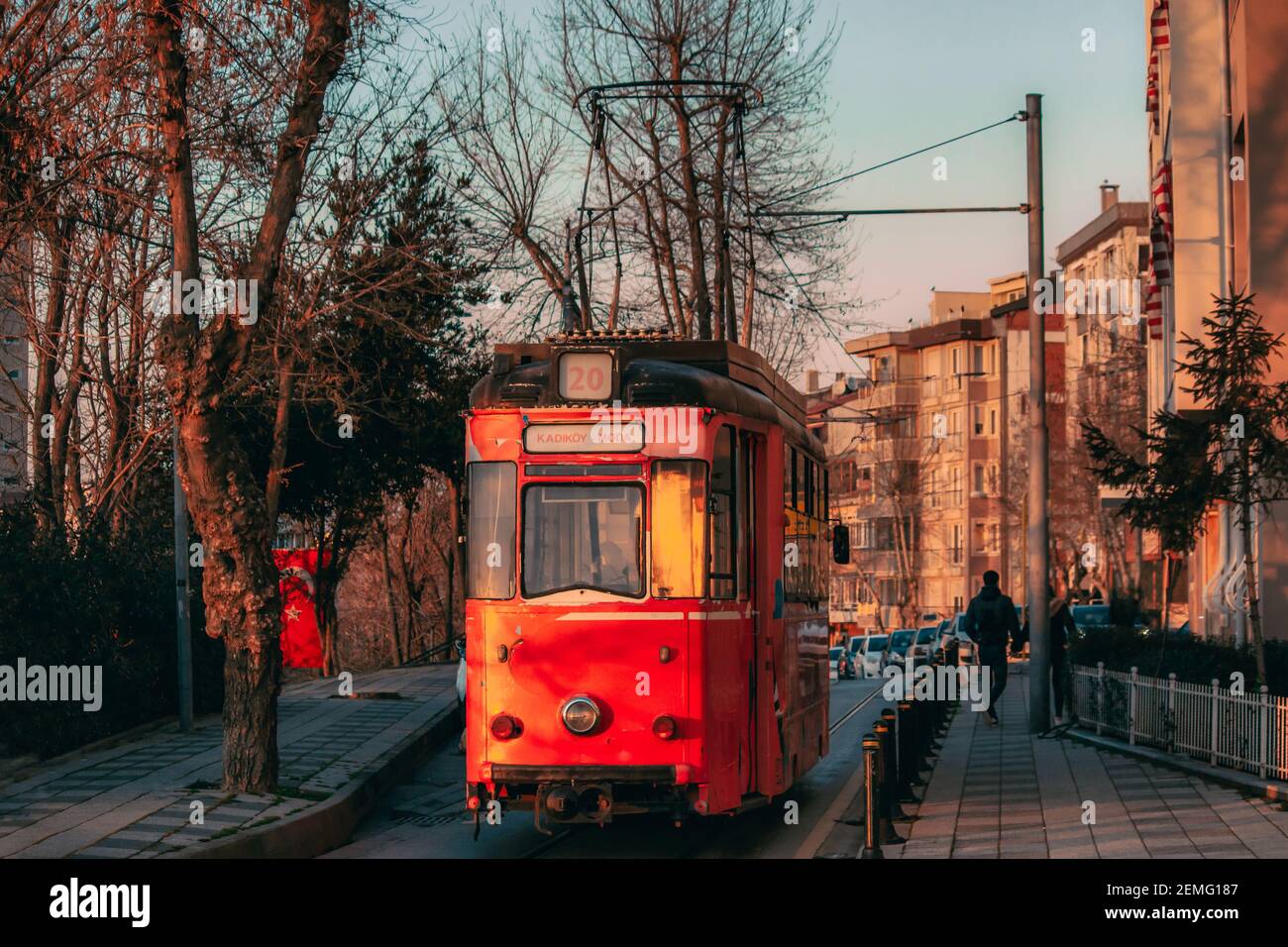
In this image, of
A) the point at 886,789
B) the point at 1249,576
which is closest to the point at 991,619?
the point at 1249,576

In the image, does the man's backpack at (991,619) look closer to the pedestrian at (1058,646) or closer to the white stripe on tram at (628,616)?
the pedestrian at (1058,646)

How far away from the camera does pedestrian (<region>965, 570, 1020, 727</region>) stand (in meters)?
22.3

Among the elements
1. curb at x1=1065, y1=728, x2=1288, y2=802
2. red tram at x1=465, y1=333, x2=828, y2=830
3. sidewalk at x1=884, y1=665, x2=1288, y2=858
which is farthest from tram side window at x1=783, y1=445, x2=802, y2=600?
curb at x1=1065, y1=728, x2=1288, y2=802

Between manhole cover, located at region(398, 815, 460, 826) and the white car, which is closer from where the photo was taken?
manhole cover, located at region(398, 815, 460, 826)

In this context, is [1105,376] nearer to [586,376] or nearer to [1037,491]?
[1037,491]

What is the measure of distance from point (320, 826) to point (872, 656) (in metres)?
40.8

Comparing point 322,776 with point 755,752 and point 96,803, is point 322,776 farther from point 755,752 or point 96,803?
point 755,752

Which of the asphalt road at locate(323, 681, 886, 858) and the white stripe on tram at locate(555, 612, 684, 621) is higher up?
the white stripe on tram at locate(555, 612, 684, 621)

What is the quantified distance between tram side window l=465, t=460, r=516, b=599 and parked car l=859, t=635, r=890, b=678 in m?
35.1

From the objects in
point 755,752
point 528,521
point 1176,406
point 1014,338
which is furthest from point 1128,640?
point 1014,338

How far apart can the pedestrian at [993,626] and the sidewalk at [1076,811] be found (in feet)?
8.07

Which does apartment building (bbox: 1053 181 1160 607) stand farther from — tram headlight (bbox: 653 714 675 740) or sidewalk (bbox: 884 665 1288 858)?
tram headlight (bbox: 653 714 675 740)

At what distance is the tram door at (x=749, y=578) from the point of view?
500 inches

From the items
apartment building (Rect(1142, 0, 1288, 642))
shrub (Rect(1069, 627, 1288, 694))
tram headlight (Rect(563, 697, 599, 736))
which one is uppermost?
apartment building (Rect(1142, 0, 1288, 642))
